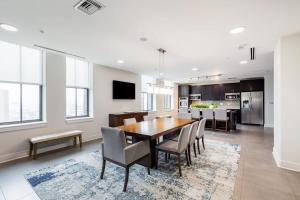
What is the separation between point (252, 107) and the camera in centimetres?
777

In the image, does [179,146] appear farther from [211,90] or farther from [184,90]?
[184,90]

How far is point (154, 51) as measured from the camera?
3.69m

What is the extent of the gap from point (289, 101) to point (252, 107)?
560 centimetres

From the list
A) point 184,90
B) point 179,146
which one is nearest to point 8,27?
point 179,146

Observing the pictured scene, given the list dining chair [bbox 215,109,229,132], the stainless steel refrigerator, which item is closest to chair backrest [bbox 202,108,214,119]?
dining chair [bbox 215,109,229,132]

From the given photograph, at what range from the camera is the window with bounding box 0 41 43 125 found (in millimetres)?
3291

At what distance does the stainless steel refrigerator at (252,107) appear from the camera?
757 centimetres

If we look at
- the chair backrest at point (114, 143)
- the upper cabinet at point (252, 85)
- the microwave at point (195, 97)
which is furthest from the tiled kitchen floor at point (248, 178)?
the microwave at point (195, 97)

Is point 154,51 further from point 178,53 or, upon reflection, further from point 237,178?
point 237,178

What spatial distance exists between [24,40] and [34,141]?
7.09 feet

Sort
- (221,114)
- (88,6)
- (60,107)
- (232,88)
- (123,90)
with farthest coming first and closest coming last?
(232,88) → (221,114) → (123,90) → (60,107) → (88,6)

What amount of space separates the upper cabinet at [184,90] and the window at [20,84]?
26.2ft

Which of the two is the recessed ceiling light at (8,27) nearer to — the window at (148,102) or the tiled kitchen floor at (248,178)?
the tiled kitchen floor at (248,178)

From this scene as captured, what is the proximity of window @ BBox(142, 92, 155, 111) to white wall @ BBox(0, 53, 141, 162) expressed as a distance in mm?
1331
